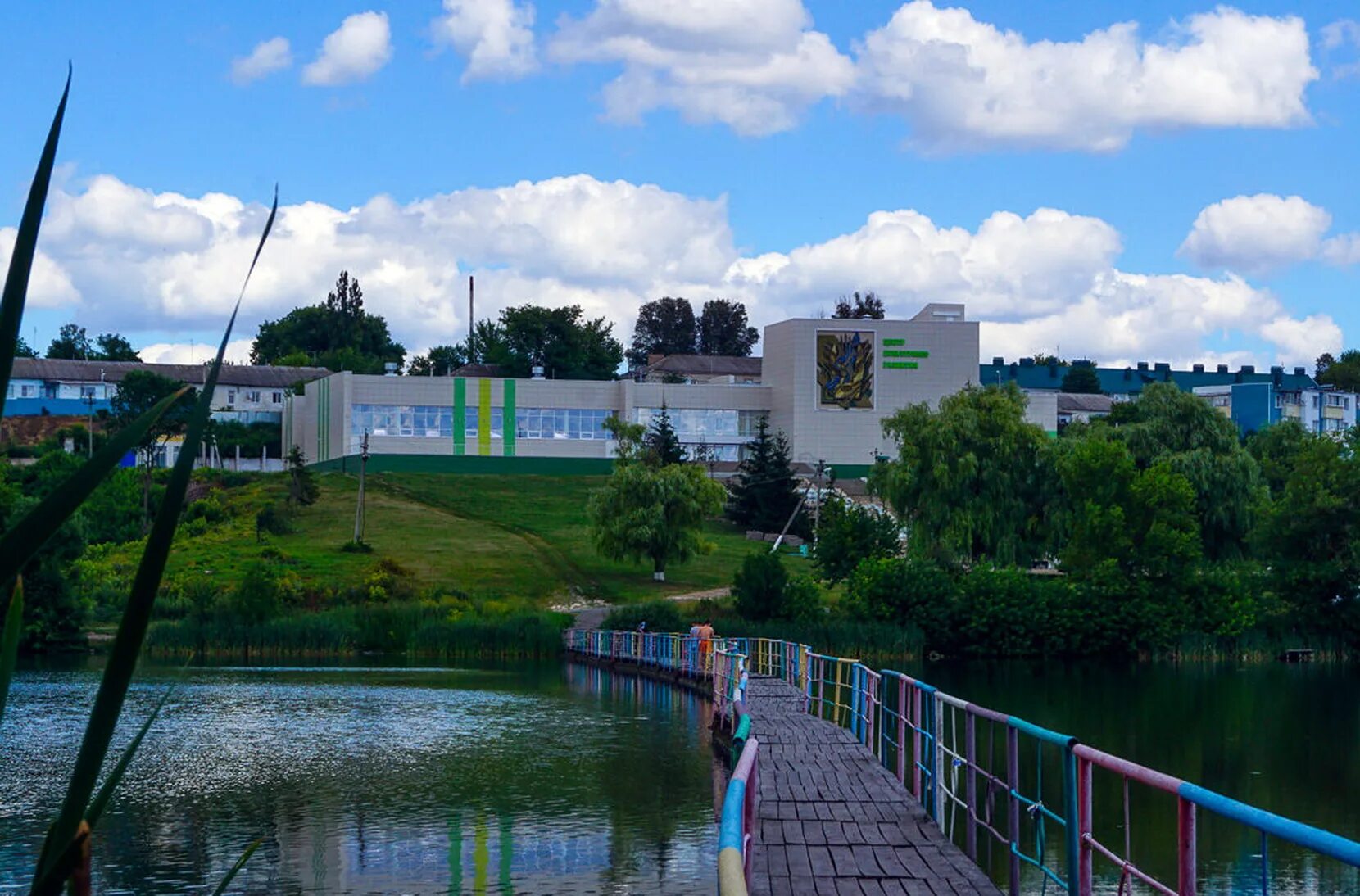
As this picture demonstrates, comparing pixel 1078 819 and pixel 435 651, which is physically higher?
pixel 1078 819

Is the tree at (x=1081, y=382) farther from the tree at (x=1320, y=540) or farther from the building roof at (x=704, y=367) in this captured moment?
the tree at (x=1320, y=540)

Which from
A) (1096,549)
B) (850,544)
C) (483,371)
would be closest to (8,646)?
(850,544)

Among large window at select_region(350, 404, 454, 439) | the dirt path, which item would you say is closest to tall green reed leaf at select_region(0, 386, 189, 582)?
the dirt path

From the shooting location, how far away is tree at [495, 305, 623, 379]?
132750 mm

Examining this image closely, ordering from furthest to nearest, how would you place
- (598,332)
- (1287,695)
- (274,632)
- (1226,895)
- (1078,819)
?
(598,332) → (274,632) → (1287,695) → (1226,895) → (1078,819)

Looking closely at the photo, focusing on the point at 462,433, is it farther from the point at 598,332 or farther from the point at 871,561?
the point at 871,561

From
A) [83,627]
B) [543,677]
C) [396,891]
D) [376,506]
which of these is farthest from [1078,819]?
[376,506]

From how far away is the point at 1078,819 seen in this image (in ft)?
29.6

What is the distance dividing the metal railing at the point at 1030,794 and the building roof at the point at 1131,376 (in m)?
117

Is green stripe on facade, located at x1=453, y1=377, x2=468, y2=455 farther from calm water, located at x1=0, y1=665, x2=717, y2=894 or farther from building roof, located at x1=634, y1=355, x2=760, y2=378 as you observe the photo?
calm water, located at x1=0, y1=665, x2=717, y2=894

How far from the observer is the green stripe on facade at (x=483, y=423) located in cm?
10394

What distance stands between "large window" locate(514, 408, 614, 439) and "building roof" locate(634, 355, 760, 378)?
3060 cm

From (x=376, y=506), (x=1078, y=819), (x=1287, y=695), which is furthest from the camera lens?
(x=376, y=506)

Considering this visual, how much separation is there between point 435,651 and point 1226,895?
41.5 metres
